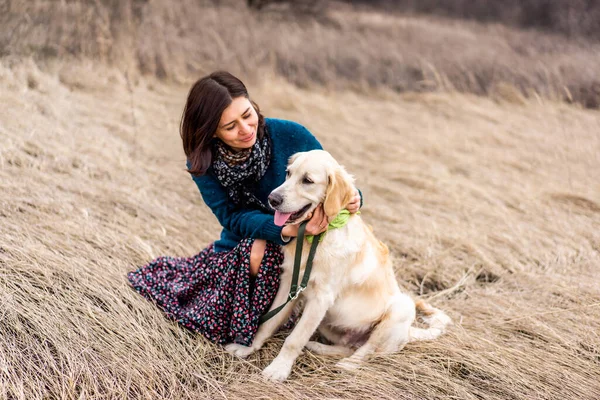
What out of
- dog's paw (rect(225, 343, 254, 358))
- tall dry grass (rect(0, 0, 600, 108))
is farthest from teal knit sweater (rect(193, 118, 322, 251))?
tall dry grass (rect(0, 0, 600, 108))

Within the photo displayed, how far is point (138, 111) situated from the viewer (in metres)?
6.16

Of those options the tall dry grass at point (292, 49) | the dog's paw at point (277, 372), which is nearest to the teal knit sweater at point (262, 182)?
the dog's paw at point (277, 372)

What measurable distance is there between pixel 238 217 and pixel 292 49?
6.15m

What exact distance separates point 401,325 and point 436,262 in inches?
48.2

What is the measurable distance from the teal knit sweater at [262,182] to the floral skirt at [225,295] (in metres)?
0.12

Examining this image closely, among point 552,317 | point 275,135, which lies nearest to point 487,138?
point 552,317

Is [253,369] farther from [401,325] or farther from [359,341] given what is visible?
[401,325]

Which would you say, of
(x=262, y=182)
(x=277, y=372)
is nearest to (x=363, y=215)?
→ (x=262, y=182)

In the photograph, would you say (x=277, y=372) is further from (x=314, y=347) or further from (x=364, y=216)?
(x=364, y=216)

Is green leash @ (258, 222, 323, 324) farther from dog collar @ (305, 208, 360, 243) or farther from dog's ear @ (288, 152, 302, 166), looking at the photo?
dog's ear @ (288, 152, 302, 166)

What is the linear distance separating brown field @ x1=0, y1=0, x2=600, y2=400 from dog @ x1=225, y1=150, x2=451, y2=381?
10 cm

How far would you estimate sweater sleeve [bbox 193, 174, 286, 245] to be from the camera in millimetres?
2523

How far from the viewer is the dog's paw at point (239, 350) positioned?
8.54 ft

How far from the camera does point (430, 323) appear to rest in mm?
2801
